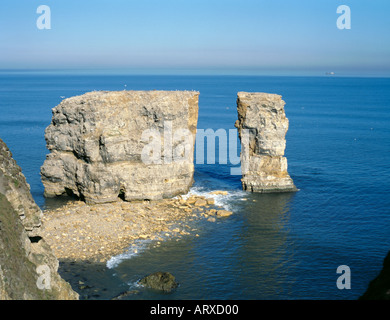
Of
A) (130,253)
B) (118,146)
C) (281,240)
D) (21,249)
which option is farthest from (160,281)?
(118,146)

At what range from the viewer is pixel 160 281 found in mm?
37469

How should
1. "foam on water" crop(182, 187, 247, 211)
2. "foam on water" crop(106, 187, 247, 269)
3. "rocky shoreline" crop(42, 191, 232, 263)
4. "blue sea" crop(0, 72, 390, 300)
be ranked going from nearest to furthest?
"blue sea" crop(0, 72, 390, 300)
"foam on water" crop(106, 187, 247, 269)
"rocky shoreline" crop(42, 191, 232, 263)
"foam on water" crop(182, 187, 247, 211)

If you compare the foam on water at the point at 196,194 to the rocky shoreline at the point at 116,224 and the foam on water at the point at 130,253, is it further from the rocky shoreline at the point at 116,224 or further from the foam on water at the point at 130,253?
the rocky shoreline at the point at 116,224

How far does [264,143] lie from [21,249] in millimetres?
41579

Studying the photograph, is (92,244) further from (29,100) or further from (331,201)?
(29,100)

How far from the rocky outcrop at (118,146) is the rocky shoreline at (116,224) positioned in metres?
2.26

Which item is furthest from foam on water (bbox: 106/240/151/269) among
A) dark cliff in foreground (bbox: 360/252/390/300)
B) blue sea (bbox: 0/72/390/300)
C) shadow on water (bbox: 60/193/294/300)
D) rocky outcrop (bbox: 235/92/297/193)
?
dark cliff in foreground (bbox: 360/252/390/300)

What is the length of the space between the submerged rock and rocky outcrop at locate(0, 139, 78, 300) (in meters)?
7.02

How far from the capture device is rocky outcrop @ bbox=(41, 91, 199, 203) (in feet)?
183

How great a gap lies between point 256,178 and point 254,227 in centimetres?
1364

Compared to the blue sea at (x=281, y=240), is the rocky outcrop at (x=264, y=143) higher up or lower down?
higher up

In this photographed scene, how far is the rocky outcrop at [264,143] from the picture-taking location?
6291 centimetres

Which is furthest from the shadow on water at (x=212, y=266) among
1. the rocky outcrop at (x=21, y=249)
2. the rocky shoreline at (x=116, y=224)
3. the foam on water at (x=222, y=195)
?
the rocky outcrop at (x=21, y=249)

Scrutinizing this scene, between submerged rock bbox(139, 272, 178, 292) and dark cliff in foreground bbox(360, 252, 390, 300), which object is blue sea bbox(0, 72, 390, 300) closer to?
submerged rock bbox(139, 272, 178, 292)
